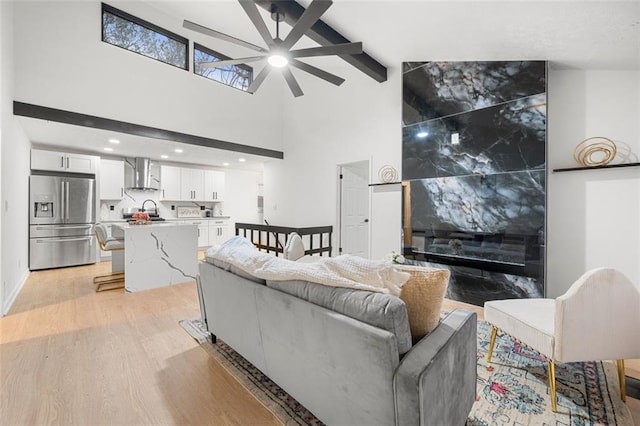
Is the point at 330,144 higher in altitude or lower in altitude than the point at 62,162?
higher

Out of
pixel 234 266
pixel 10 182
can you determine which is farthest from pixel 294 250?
pixel 10 182

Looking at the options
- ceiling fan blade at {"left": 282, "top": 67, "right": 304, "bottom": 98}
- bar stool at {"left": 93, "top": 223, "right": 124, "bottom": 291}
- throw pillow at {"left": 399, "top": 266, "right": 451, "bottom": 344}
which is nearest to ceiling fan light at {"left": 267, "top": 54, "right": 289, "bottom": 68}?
ceiling fan blade at {"left": 282, "top": 67, "right": 304, "bottom": 98}

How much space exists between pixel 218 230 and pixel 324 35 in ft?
18.2

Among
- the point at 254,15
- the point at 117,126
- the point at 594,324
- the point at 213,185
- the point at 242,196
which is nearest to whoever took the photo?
the point at 594,324

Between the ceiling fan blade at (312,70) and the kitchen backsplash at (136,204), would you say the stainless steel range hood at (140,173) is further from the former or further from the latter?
the ceiling fan blade at (312,70)

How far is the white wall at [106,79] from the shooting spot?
3637 millimetres

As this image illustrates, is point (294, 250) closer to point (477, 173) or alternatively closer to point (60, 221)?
point (477, 173)

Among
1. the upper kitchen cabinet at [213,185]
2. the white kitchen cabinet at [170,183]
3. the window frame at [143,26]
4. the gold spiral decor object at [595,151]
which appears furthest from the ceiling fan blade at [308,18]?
the upper kitchen cabinet at [213,185]

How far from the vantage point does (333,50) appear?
2623 millimetres

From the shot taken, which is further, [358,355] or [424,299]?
[424,299]

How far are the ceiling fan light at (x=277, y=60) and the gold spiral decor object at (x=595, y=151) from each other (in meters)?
3.17

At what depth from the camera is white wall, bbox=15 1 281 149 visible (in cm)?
364

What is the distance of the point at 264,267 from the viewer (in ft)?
5.42

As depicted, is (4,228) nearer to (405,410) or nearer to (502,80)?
(405,410)
